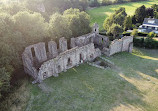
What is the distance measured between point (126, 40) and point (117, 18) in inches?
641

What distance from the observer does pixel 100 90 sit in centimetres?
2111

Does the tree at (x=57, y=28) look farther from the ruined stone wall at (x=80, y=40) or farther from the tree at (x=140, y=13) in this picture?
the tree at (x=140, y=13)

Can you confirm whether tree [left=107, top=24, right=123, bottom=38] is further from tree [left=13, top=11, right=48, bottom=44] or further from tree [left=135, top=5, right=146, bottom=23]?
tree [left=13, top=11, right=48, bottom=44]

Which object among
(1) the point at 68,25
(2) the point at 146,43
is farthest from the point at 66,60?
(2) the point at 146,43

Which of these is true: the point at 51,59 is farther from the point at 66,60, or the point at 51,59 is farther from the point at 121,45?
the point at 121,45

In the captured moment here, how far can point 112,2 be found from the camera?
287 ft

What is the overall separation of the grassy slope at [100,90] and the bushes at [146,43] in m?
11.9

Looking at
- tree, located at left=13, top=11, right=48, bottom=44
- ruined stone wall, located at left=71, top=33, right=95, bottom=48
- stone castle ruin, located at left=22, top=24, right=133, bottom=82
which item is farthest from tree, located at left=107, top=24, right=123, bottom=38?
tree, located at left=13, top=11, right=48, bottom=44

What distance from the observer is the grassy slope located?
18.5 m

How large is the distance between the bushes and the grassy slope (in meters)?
11.9

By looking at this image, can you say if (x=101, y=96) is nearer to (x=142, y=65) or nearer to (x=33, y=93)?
(x=33, y=93)

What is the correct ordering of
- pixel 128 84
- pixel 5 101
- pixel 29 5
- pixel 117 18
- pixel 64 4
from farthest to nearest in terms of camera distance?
pixel 64 4
pixel 117 18
pixel 29 5
pixel 128 84
pixel 5 101

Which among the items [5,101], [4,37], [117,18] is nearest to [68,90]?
[5,101]

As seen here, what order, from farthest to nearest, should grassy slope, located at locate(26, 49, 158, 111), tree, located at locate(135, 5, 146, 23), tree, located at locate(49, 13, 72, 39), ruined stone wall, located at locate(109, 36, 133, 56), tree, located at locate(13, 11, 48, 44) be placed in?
tree, located at locate(135, 5, 146, 23) → ruined stone wall, located at locate(109, 36, 133, 56) → tree, located at locate(49, 13, 72, 39) → tree, located at locate(13, 11, 48, 44) → grassy slope, located at locate(26, 49, 158, 111)
